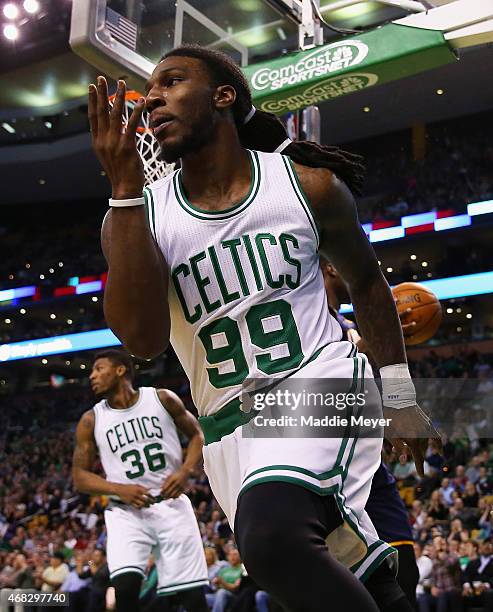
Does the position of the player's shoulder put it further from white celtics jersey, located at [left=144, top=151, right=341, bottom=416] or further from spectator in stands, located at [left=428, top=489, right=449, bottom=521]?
spectator in stands, located at [left=428, top=489, right=449, bottom=521]

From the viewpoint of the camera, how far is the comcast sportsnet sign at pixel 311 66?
5.21 metres

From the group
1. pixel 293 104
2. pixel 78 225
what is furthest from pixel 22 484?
pixel 293 104

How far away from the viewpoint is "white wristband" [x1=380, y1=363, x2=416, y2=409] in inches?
102

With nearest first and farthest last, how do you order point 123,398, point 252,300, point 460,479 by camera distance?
point 252,300
point 123,398
point 460,479

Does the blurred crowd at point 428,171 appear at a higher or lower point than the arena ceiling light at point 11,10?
lower

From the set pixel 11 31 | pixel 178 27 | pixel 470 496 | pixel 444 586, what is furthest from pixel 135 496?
pixel 11 31

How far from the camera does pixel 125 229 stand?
2262 mm

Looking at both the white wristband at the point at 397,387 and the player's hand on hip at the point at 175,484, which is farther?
the player's hand on hip at the point at 175,484

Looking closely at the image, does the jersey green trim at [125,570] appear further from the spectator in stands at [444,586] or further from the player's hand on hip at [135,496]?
the spectator in stands at [444,586]

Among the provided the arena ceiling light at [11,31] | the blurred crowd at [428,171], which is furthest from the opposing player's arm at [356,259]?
the blurred crowd at [428,171]

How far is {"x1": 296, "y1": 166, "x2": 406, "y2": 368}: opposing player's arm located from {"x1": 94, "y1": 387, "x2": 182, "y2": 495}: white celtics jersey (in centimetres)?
371

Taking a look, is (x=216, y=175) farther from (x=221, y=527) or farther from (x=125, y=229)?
(x=221, y=527)

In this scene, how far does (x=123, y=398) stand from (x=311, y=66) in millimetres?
2703

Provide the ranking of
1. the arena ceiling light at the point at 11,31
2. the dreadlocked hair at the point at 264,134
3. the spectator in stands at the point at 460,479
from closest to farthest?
1. the dreadlocked hair at the point at 264,134
2. the spectator in stands at the point at 460,479
3. the arena ceiling light at the point at 11,31
